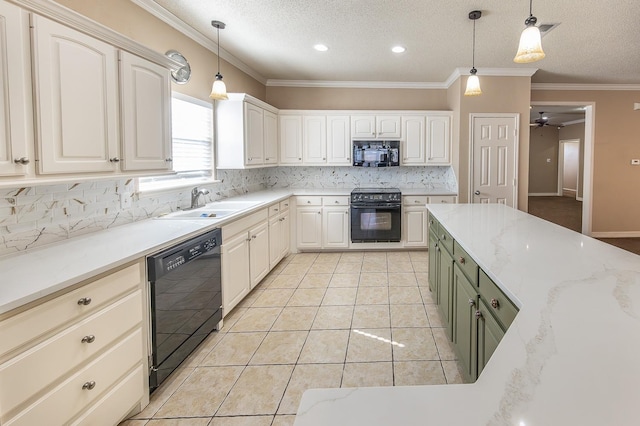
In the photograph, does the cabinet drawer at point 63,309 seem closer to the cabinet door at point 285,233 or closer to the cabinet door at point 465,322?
the cabinet door at point 465,322

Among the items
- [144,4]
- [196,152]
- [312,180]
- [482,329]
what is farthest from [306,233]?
[482,329]

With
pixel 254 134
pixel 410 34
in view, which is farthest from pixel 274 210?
pixel 410 34

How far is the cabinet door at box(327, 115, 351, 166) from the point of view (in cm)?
571

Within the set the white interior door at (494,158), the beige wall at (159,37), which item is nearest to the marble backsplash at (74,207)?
the beige wall at (159,37)

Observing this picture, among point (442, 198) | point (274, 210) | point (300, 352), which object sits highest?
point (442, 198)

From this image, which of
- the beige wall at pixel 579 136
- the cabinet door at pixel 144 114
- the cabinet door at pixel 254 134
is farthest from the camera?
the beige wall at pixel 579 136

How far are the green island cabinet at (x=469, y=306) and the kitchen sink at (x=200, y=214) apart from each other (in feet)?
6.08

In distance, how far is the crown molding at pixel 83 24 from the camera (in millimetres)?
1656

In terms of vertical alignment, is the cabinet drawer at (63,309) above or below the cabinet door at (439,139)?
below

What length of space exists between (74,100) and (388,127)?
4.52 metres

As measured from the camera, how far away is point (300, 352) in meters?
2.71

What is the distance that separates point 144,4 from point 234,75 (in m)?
1.80

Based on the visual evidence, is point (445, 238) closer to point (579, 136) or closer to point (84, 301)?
point (84, 301)

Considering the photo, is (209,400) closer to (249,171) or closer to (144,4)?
(144,4)
